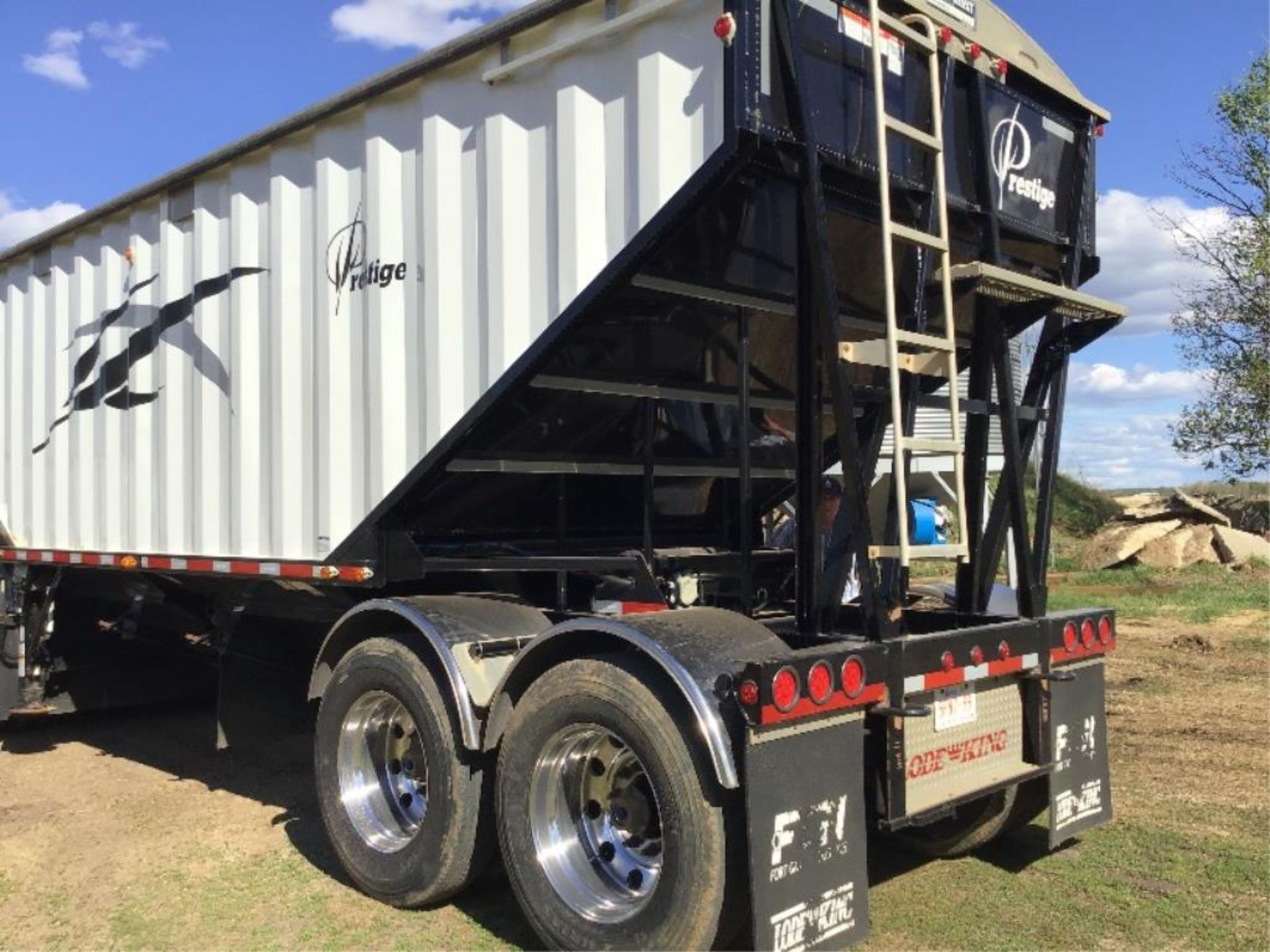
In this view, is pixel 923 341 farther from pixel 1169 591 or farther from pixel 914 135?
pixel 1169 591

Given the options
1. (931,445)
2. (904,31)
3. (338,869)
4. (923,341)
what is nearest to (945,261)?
(923,341)

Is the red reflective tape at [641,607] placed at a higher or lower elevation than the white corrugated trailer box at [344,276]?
lower

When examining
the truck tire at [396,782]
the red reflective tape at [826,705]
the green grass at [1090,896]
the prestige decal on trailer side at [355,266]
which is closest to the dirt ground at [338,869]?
the green grass at [1090,896]

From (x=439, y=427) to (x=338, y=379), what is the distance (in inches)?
31.5

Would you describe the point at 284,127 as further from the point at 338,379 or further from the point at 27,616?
the point at 27,616

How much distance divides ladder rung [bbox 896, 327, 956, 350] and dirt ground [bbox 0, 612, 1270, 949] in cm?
218

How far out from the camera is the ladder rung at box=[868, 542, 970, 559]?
3879 millimetres

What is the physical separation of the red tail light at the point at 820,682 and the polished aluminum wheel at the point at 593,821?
→ 0.73 metres

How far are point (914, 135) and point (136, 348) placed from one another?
475 cm

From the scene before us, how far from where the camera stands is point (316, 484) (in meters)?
5.46

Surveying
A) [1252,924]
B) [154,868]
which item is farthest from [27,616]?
[1252,924]

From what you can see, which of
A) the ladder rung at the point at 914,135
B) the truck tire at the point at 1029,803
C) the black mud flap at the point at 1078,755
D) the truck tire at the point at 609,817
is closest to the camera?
the truck tire at the point at 609,817

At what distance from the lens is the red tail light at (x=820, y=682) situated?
363cm

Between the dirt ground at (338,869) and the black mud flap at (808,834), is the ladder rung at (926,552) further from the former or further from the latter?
the dirt ground at (338,869)
